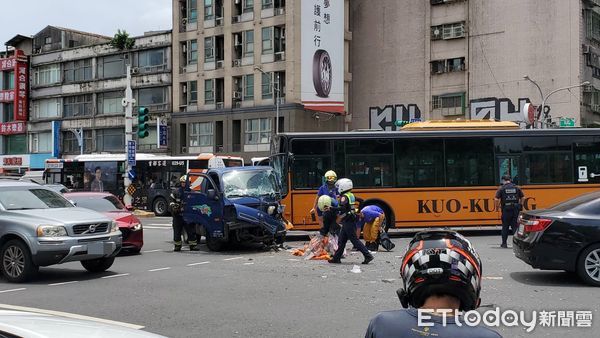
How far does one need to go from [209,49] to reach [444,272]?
53329 mm

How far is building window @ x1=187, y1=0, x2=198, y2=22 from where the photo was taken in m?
54.7

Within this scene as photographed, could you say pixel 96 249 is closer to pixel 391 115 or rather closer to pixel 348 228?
pixel 348 228

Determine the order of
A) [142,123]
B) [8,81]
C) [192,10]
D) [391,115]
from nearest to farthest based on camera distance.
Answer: [142,123] < [391,115] < [192,10] < [8,81]

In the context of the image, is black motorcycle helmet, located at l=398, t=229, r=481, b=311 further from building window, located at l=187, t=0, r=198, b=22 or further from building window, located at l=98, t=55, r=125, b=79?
building window, located at l=98, t=55, r=125, b=79

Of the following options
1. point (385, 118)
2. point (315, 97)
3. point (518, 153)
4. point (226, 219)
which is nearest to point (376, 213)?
point (226, 219)

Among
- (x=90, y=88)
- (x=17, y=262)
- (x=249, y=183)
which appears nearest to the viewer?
(x=17, y=262)

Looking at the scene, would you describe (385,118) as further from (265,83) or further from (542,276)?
(542,276)

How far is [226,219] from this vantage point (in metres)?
14.3

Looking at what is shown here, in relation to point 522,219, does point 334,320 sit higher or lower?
lower

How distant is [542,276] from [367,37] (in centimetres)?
4866

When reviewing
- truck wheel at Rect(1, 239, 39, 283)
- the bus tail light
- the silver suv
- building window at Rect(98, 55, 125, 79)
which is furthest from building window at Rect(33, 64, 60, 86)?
the bus tail light

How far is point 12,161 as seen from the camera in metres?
64.8

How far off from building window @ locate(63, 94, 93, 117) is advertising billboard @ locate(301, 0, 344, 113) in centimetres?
2405

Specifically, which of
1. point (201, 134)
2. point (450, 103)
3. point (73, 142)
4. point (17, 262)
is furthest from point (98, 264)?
point (73, 142)
